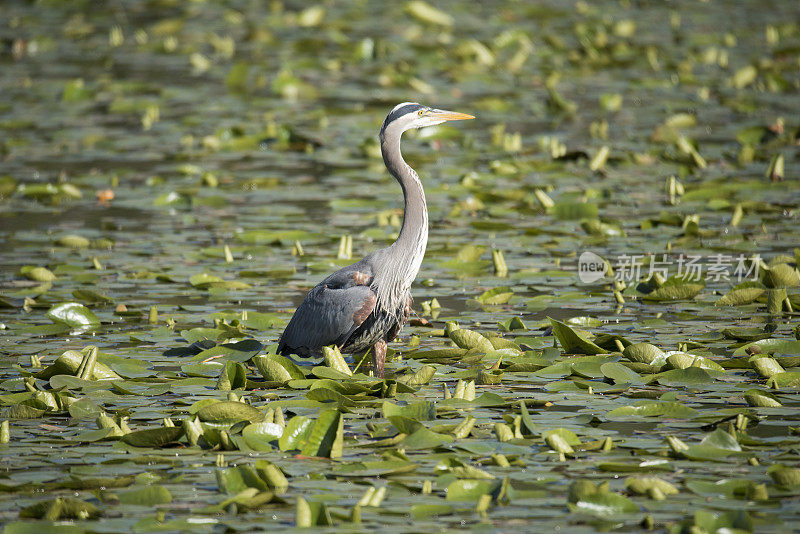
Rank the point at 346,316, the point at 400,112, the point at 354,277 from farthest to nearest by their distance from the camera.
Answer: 1. the point at 400,112
2. the point at 354,277
3. the point at 346,316

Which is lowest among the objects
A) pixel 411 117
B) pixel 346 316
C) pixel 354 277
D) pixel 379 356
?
pixel 379 356

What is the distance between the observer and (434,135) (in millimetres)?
12383

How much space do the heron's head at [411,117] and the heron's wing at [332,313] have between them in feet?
3.06

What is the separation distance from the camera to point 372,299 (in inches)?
241

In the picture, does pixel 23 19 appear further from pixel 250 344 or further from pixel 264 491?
pixel 264 491

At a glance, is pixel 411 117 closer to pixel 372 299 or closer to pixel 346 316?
pixel 372 299

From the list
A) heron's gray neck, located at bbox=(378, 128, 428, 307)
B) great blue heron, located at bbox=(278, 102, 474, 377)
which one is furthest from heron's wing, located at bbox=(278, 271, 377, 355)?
heron's gray neck, located at bbox=(378, 128, 428, 307)

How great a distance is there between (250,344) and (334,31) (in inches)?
480

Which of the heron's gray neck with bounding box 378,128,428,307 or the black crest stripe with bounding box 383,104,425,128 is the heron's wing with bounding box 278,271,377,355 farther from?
the black crest stripe with bounding box 383,104,425,128

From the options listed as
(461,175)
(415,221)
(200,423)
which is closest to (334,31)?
(461,175)

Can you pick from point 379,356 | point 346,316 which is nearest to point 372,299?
point 346,316

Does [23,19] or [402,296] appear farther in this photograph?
[23,19]

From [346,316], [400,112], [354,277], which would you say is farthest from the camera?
[400,112]

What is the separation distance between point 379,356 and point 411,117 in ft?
4.80
